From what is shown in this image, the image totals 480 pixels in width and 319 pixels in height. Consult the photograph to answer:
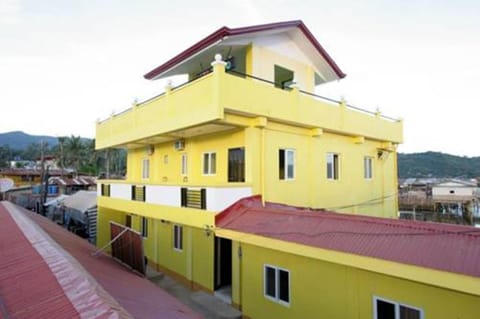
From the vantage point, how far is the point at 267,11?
48.2ft

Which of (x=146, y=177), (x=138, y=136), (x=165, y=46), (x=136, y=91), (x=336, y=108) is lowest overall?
(x=146, y=177)

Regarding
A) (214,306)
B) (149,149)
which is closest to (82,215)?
(149,149)

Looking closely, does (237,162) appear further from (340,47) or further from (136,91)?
(340,47)

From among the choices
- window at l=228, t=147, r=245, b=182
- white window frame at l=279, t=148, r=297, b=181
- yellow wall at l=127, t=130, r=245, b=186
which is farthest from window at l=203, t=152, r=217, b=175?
white window frame at l=279, t=148, r=297, b=181

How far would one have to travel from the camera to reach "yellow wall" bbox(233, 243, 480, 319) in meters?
5.55

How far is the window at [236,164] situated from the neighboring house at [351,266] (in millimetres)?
1161

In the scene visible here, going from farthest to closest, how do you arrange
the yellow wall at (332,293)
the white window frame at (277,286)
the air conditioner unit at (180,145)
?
the air conditioner unit at (180,145) → the white window frame at (277,286) → the yellow wall at (332,293)

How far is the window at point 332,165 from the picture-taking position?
1309 centimetres

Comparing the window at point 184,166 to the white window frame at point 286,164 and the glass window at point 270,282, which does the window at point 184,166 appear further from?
the glass window at point 270,282

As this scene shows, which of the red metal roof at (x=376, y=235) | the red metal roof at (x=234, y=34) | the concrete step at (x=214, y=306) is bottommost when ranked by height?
the concrete step at (x=214, y=306)

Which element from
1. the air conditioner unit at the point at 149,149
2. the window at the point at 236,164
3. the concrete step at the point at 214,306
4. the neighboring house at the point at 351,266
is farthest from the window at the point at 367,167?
the air conditioner unit at the point at 149,149

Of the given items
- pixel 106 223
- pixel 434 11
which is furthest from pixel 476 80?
pixel 106 223

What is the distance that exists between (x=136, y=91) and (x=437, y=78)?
58.6 feet

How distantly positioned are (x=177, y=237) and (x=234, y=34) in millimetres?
9061
